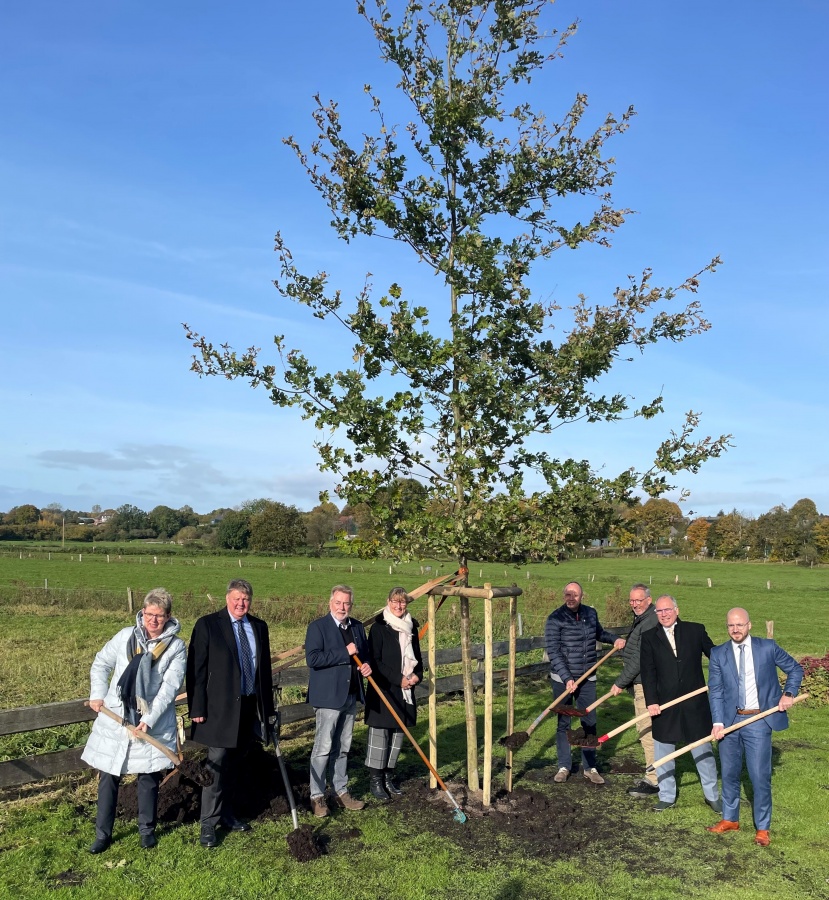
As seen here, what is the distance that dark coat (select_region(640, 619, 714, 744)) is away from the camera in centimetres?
792

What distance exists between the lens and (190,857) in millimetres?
6395

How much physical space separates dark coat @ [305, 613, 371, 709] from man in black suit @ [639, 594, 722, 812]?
2.98 meters

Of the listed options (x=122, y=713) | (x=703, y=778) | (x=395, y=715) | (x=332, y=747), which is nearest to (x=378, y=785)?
(x=332, y=747)

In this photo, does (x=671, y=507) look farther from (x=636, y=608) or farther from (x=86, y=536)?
(x=636, y=608)

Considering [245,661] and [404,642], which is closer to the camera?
[245,661]

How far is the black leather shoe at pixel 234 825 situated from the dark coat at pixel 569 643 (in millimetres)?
3723

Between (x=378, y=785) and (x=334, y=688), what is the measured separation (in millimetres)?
1201

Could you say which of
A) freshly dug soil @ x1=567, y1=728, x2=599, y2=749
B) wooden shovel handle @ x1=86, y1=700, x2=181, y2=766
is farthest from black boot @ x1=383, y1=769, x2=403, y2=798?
wooden shovel handle @ x1=86, y1=700, x2=181, y2=766

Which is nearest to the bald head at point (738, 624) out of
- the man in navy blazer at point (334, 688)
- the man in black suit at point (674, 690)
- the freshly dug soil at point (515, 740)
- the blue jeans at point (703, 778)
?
the man in black suit at point (674, 690)

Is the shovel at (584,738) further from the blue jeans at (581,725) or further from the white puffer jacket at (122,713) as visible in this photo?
the white puffer jacket at (122,713)

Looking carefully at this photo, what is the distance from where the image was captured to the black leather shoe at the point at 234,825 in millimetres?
7057

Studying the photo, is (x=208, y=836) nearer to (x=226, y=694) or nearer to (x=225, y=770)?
(x=225, y=770)

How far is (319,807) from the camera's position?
7.46m

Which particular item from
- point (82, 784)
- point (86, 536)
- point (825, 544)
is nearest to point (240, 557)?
point (86, 536)
